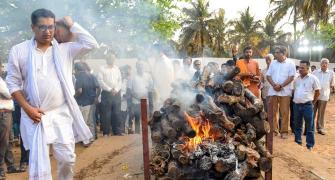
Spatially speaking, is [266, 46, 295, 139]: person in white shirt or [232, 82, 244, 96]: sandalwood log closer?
[232, 82, 244, 96]: sandalwood log

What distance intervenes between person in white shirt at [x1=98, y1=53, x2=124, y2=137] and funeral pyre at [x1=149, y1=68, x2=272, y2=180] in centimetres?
360

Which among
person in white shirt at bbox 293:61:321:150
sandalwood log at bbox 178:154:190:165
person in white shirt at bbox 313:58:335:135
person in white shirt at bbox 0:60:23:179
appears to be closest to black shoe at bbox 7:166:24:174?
person in white shirt at bbox 0:60:23:179

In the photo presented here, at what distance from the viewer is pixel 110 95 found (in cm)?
952

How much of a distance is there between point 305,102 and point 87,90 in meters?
4.91

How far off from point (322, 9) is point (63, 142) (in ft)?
90.9

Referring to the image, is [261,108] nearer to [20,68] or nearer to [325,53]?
[20,68]

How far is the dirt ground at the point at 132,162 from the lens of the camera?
238 inches

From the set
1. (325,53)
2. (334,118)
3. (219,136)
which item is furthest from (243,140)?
(325,53)

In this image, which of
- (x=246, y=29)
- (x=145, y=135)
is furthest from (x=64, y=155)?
(x=246, y=29)

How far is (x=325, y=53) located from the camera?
107ft

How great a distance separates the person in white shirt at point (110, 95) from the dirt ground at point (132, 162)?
0.87 metres

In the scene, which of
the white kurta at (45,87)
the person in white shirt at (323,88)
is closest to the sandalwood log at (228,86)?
the white kurta at (45,87)

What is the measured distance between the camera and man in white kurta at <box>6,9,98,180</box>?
3957 millimetres

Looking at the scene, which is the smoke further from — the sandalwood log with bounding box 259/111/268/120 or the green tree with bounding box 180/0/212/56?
the green tree with bounding box 180/0/212/56
